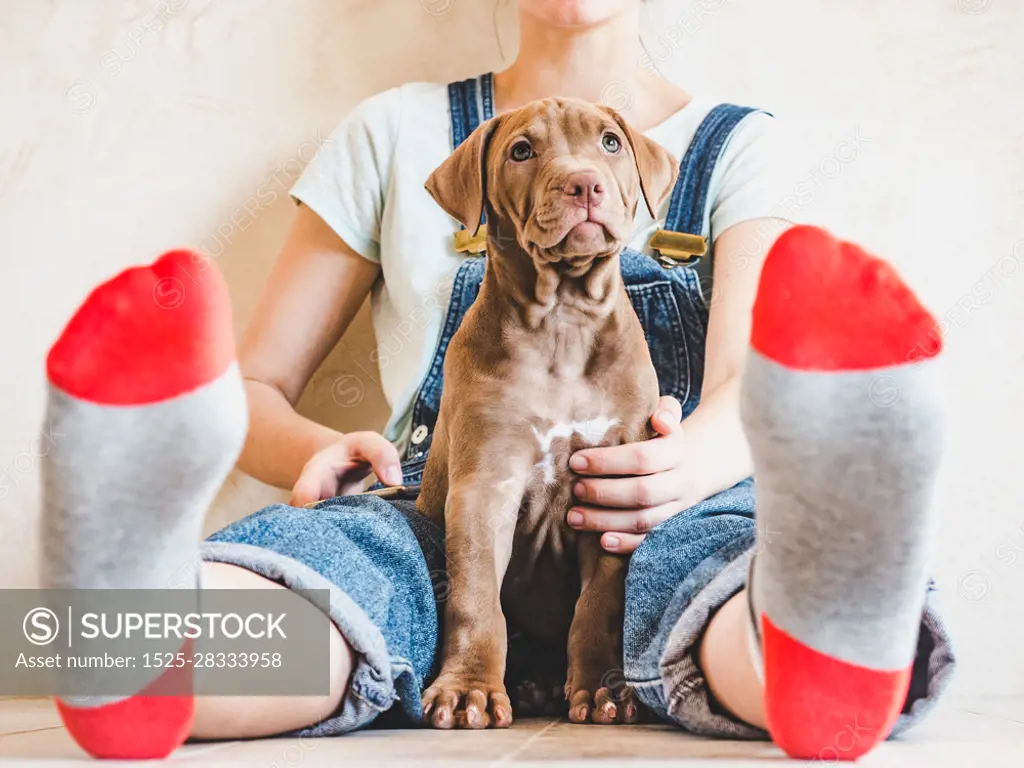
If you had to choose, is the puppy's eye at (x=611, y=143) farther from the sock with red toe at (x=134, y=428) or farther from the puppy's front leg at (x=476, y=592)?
the sock with red toe at (x=134, y=428)

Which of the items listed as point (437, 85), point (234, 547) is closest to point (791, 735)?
point (234, 547)

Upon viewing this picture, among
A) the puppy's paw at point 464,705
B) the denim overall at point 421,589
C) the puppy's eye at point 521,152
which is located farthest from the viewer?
the puppy's eye at point 521,152

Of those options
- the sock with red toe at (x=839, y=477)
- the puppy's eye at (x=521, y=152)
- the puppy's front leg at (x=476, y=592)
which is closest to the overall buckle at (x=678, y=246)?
the puppy's eye at (x=521, y=152)

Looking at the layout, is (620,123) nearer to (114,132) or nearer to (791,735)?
(791,735)

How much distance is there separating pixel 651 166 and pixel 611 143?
0.07 meters

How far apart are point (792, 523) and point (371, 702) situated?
1.46 ft

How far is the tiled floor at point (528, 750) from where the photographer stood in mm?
829

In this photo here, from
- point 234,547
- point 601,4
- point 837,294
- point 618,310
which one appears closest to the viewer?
point 837,294

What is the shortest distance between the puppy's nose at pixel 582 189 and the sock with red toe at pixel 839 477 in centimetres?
44

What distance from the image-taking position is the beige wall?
1915 millimetres

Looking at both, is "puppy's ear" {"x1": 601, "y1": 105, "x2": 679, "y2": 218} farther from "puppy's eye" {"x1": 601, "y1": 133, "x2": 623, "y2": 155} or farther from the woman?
the woman

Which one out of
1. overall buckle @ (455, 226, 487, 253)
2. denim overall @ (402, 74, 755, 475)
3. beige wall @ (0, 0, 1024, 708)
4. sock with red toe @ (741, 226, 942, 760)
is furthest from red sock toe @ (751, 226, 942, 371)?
beige wall @ (0, 0, 1024, 708)

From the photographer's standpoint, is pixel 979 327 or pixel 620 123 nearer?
pixel 620 123

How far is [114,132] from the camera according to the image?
206 centimetres
